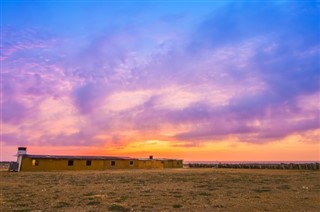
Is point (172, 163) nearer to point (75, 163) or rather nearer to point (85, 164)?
point (85, 164)

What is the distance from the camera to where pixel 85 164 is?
64125mm

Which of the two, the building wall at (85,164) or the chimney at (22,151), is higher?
the chimney at (22,151)

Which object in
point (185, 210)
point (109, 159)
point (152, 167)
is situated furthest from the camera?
point (152, 167)

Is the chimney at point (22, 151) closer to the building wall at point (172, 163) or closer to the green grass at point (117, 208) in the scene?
the building wall at point (172, 163)

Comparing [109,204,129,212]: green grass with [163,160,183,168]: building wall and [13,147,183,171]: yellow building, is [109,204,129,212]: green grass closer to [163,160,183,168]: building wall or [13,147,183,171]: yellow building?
[13,147,183,171]: yellow building

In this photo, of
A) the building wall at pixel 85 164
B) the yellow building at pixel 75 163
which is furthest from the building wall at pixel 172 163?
the yellow building at pixel 75 163

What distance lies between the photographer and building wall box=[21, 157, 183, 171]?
57356mm

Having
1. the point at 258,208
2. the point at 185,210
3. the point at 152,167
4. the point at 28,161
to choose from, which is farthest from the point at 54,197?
the point at 152,167

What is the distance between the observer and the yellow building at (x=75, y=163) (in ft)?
188

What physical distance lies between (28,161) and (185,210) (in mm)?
51034

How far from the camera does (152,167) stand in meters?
77.2

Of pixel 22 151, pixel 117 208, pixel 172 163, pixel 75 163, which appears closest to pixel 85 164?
pixel 75 163

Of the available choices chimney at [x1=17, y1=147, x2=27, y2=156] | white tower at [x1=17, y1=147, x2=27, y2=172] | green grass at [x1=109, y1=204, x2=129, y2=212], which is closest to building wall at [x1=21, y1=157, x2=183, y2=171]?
white tower at [x1=17, y1=147, x2=27, y2=172]

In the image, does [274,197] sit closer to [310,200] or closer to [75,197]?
[310,200]
